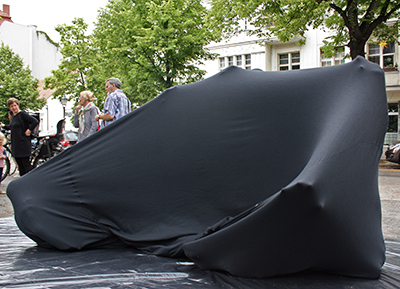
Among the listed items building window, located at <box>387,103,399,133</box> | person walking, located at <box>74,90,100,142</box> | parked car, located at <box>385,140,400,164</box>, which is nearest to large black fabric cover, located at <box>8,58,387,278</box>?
person walking, located at <box>74,90,100,142</box>

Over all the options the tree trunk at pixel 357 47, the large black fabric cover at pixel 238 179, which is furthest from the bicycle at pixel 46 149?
the tree trunk at pixel 357 47

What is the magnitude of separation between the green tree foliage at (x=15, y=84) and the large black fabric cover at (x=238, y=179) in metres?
38.9

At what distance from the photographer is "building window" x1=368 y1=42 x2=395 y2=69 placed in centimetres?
2286

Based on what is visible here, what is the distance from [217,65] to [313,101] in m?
28.5

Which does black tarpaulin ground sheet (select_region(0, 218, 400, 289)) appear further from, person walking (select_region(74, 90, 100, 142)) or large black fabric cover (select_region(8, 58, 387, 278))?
person walking (select_region(74, 90, 100, 142))

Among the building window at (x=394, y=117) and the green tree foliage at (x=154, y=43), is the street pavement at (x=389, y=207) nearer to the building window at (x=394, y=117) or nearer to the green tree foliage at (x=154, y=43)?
the green tree foliage at (x=154, y=43)

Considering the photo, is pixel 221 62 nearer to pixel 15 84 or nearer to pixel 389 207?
pixel 15 84

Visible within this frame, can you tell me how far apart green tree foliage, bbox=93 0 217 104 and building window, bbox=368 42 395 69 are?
30.5 ft

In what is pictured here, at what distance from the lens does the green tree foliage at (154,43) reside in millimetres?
22516

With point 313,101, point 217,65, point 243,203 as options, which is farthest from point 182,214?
point 217,65

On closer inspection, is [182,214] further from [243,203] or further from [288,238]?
[288,238]

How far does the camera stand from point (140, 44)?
22.3 meters

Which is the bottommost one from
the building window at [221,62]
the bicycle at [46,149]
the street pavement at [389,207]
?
the street pavement at [389,207]

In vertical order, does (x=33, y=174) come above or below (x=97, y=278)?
above
